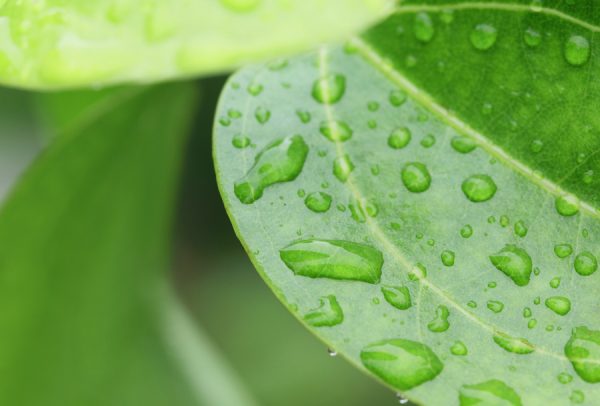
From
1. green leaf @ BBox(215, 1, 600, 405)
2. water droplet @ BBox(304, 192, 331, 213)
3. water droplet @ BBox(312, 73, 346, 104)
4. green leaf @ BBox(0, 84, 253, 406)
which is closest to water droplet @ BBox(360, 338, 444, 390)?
green leaf @ BBox(215, 1, 600, 405)

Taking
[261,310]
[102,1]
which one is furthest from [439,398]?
[261,310]

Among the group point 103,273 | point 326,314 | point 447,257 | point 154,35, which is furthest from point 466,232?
point 103,273

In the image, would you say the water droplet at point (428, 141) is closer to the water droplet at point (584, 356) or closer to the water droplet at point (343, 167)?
the water droplet at point (343, 167)

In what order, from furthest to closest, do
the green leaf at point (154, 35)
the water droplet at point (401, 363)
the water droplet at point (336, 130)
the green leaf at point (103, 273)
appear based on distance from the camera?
the green leaf at point (103, 273)
the water droplet at point (336, 130)
the water droplet at point (401, 363)
the green leaf at point (154, 35)

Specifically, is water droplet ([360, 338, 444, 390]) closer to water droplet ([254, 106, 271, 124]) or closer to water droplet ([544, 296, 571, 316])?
water droplet ([544, 296, 571, 316])

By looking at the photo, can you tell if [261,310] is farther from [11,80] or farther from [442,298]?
[11,80]

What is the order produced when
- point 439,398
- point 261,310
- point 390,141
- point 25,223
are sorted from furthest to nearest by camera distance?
1. point 261,310
2. point 25,223
3. point 390,141
4. point 439,398

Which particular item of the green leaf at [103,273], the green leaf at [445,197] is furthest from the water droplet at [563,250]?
the green leaf at [103,273]
